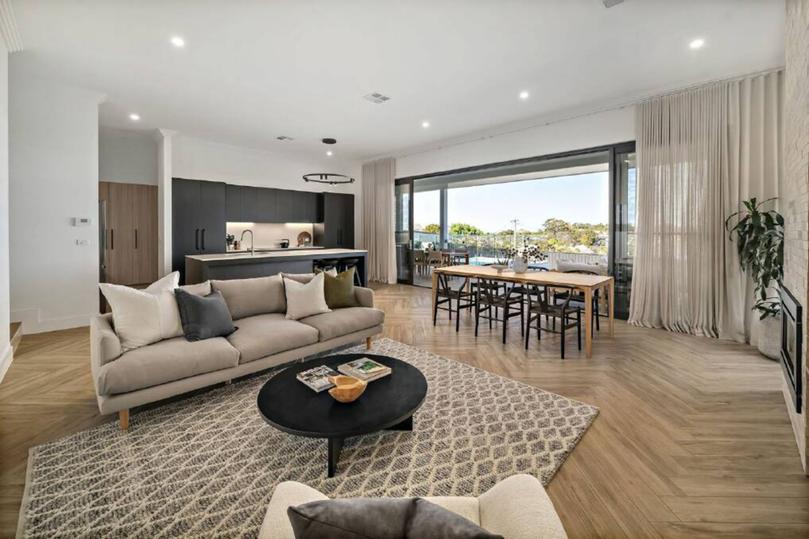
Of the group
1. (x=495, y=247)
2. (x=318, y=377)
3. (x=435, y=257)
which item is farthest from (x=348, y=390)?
(x=495, y=247)

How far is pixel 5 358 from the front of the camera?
134 inches

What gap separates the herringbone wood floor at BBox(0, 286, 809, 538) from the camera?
68.2 inches

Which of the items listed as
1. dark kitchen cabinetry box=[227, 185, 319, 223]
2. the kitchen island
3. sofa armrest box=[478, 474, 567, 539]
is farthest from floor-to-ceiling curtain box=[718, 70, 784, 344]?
dark kitchen cabinetry box=[227, 185, 319, 223]

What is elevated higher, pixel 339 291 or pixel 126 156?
pixel 126 156

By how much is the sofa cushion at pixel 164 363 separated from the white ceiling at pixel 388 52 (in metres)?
2.59

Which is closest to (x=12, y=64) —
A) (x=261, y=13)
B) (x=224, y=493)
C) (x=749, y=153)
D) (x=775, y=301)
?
→ (x=261, y=13)

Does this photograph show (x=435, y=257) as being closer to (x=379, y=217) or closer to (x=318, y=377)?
(x=379, y=217)

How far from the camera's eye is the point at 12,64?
405 cm

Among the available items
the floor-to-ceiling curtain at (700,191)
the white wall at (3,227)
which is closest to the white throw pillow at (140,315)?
the white wall at (3,227)

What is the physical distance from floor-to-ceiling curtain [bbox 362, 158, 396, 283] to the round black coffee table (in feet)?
20.9

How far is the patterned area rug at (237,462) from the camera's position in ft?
5.59

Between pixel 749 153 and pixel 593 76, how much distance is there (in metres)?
1.83

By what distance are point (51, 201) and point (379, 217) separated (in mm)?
5624

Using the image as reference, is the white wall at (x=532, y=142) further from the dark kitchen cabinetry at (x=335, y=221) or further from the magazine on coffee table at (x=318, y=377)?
the magazine on coffee table at (x=318, y=377)
